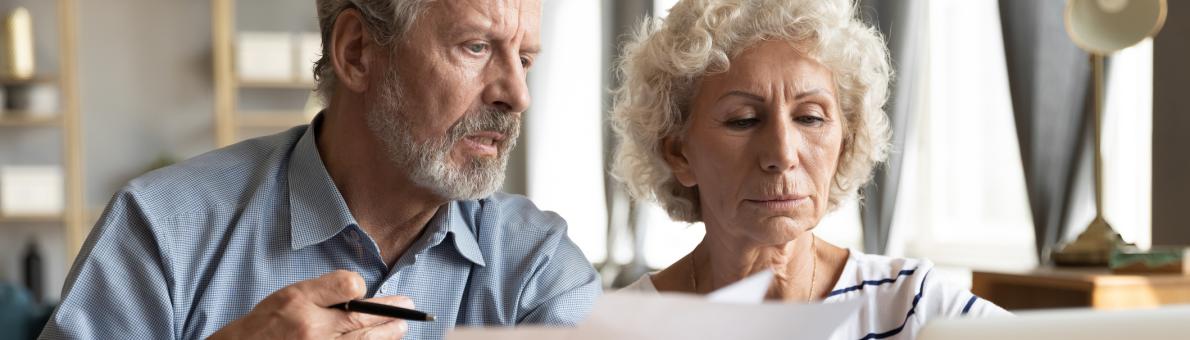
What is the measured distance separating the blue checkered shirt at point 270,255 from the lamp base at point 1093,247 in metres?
1.62

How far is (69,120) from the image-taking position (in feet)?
20.5

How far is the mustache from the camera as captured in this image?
1.60 m

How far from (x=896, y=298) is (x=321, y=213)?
84 cm

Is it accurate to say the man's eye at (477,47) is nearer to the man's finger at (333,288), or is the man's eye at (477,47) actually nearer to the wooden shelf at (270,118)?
the man's finger at (333,288)

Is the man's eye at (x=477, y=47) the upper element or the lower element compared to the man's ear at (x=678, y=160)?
upper

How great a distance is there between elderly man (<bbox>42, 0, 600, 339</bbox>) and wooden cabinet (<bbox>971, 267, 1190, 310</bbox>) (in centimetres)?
140

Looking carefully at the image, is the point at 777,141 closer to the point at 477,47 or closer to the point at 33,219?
the point at 477,47

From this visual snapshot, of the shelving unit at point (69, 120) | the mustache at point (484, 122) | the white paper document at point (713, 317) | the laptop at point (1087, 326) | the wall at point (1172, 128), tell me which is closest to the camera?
the laptop at point (1087, 326)

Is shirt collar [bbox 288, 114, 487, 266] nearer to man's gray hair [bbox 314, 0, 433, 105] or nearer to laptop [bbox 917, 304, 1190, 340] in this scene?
man's gray hair [bbox 314, 0, 433, 105]

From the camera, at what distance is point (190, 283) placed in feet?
5.02

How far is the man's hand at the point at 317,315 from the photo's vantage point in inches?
50.9

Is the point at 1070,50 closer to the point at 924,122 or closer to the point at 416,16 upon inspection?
the point at 924,122

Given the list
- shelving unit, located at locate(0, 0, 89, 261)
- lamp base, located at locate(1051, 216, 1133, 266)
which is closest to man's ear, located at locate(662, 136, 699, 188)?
lamp base, located at locate(1051, 216, 1133, 266)

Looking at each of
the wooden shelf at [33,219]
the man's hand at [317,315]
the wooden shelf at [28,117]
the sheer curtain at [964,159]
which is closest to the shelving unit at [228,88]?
the wooden shelf at [28,117]
